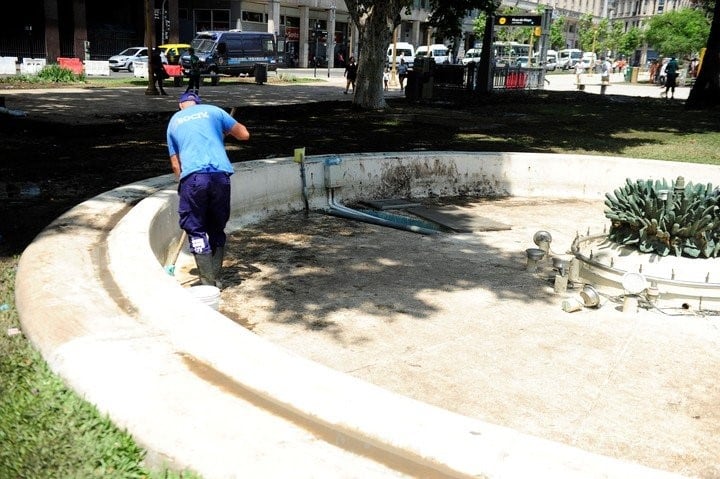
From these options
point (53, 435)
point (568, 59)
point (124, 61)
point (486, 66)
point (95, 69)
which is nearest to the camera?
point (53, 435)

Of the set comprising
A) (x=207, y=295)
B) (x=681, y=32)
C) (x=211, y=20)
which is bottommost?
(x=207, y=295)

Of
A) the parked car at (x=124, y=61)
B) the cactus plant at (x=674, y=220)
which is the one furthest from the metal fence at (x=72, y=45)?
the cactus plant at (x=674, y=220)

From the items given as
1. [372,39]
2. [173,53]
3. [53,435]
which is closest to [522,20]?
[372,39]

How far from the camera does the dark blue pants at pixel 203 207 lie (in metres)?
5.81

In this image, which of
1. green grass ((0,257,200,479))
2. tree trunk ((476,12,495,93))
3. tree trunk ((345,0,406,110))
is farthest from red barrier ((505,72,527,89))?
green grass ((0,257,200,479))

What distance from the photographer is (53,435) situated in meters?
2.67

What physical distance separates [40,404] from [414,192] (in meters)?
8.71

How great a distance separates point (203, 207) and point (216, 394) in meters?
3.24

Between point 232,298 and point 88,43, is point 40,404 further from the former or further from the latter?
point 88,43

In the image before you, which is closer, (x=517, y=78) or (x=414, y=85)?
(x=414, y=85)

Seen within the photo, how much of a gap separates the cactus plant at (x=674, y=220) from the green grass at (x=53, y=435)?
600cm

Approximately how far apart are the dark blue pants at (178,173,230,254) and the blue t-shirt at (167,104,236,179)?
0.24 feet

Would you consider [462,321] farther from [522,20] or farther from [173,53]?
[173,53]

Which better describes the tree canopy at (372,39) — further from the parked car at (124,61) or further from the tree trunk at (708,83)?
the parked car at (124,61)
